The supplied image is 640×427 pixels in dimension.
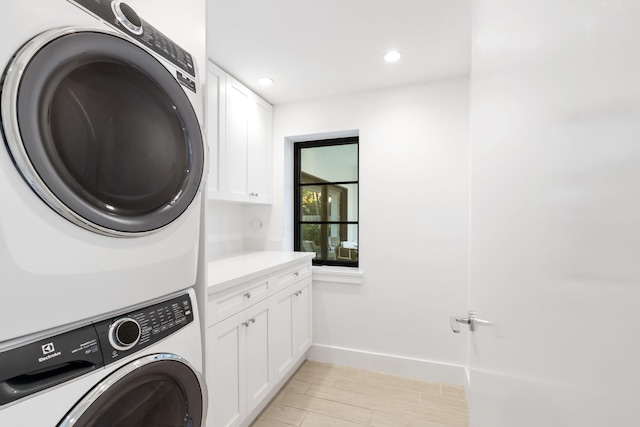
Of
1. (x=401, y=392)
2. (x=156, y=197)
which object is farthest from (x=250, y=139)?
(x=401, y=392)

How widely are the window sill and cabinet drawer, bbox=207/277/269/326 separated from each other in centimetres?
82

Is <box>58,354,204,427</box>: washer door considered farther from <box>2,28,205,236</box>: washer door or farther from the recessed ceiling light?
the recessed ceiling light

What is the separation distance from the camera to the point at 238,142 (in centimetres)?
220

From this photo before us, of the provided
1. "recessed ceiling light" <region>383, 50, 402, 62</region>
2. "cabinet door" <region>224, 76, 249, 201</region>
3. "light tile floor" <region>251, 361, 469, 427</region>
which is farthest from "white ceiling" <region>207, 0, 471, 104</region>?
"light tile floor" <region>251, 361, 469, 427</region>

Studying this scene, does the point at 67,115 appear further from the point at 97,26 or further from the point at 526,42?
the point at 526,42

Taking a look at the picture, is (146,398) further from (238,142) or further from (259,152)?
(259,152)

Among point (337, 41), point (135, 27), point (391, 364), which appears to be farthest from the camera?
point (391, 364)

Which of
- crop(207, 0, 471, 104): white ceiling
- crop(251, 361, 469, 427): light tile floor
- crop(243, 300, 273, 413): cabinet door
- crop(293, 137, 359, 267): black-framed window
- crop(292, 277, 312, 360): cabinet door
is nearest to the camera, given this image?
crop(207, 0, 471, 104): white ceiling

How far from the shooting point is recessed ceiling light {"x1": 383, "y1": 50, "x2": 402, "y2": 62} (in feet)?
6.13

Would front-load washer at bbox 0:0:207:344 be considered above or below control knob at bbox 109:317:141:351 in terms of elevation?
above

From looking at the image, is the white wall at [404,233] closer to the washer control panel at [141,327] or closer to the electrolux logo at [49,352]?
the washer control panel at [141,327]

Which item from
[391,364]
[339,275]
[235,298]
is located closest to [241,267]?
[235,298]

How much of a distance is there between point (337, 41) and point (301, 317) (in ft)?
6.93

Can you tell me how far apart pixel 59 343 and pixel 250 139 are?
2.01 m
